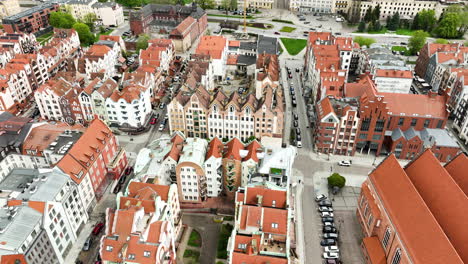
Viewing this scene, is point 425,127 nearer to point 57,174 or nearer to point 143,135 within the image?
point 143,135

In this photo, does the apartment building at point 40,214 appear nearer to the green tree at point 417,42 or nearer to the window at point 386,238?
the window at point 386,238

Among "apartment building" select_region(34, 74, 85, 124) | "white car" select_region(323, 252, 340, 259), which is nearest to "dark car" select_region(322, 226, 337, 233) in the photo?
"white car" select_region(323, 252, 340, 259)

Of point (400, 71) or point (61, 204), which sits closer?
point (61, 204)

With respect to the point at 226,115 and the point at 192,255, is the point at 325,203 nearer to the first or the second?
the point at 192,255

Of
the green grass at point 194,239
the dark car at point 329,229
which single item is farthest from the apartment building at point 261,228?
the dark car at point 329,229

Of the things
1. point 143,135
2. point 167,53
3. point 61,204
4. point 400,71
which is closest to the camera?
point 61,204

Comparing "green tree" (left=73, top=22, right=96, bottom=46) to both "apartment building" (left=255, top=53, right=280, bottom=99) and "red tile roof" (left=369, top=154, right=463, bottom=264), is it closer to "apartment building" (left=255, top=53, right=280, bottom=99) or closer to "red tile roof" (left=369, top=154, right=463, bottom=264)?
"apartment building" (left=255, top=53, right=280, bottom=99)

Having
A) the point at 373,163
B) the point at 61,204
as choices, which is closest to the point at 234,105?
the point at 373,163
